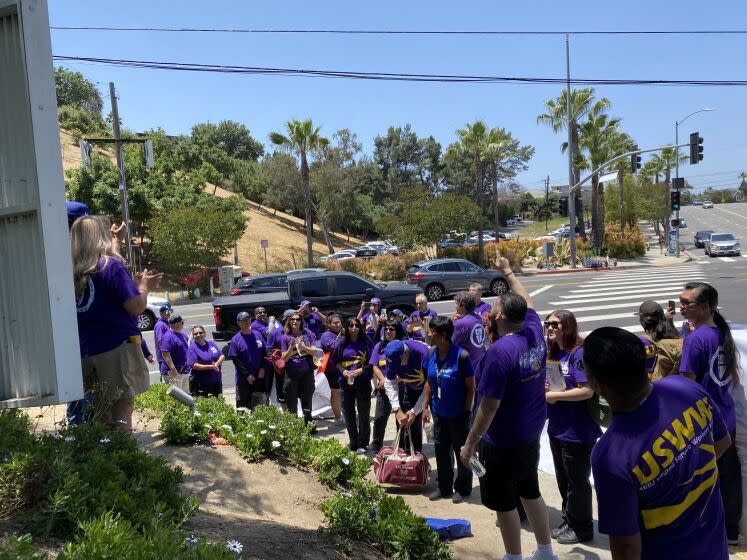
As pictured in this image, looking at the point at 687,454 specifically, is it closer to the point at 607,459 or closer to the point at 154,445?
the point at 607,459

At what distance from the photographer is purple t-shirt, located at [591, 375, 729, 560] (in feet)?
6.79

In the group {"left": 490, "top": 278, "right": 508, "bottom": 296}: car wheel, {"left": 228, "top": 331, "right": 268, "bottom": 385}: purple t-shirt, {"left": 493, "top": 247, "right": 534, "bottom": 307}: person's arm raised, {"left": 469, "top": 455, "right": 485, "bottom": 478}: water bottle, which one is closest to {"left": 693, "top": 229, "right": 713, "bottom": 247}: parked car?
{"left": 490, "top": 278, "right": 508, "bottom": 296}: car wheel

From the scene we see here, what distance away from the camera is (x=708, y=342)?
418 centimetres

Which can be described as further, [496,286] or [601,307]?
[496,286]

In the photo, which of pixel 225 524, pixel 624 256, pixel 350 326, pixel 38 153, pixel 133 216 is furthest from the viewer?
pixel 624 256

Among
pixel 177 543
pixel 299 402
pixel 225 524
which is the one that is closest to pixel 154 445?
pixel 225 524

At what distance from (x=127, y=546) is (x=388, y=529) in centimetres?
214

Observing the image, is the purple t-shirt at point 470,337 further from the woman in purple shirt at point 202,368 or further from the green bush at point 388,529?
the woman in purple shirt at point 202,368

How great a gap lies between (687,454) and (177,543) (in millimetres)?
2025

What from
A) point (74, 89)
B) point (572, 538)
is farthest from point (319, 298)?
point (74, 89)

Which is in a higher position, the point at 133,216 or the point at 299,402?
the point at 133,216

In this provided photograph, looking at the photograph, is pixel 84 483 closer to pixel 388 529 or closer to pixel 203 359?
pixel 388 529

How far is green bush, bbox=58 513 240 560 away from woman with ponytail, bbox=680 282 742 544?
321 centimetres

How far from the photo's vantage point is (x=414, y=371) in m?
6.77
